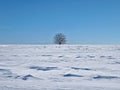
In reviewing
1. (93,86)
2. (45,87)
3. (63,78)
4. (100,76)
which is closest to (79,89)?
(93,86)

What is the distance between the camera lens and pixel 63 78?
6.36 metres

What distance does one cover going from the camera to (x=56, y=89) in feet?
16.1

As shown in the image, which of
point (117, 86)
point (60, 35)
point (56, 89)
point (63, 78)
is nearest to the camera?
point (56, 89)

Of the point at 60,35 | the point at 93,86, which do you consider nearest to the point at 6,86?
the point at 93,86

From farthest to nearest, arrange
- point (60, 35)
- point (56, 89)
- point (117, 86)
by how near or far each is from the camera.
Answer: point (60, 35)
point (117, 86)
point (56, 89)

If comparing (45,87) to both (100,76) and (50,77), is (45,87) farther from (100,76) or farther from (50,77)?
(100,76)

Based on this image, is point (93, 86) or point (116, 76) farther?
point (116, 76)

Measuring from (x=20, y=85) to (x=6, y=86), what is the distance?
368mm

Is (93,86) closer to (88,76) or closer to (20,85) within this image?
(88,76)

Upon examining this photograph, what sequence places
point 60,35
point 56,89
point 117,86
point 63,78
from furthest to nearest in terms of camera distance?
point 60,35, point 63,78, point 117,86, point 56,89

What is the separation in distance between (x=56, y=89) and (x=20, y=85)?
1055 mm

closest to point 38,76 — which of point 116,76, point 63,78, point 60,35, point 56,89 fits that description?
point 63,78

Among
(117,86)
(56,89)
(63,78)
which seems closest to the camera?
(56,89)

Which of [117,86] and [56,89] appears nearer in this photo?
[56,89]
